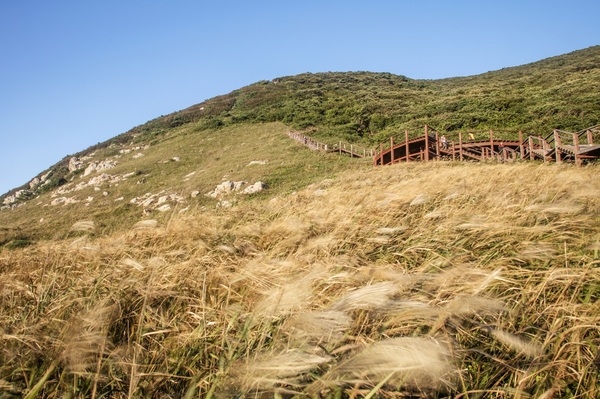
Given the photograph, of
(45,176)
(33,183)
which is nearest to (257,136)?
(45,176)

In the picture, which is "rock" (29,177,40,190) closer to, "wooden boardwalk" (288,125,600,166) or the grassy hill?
"wooden boardwalk" (288,125,600,166)

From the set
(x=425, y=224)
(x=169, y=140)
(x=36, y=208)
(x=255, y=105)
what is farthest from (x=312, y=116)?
(x=425, y=224)

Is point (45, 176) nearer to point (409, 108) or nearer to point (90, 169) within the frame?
point (90, 169)

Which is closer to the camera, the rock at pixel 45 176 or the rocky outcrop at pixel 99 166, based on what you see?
the rocky outcrop at pixel 99 166

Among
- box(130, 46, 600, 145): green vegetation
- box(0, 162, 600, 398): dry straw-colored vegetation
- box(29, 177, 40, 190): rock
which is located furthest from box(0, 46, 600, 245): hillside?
box(0, 162, 600, 398): dry straw-colored vegetation

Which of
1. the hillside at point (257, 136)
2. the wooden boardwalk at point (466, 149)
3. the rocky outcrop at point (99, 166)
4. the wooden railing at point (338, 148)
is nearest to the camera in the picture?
the wooden boardwalk at point (466, 149)

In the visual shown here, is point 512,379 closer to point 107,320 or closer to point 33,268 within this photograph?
point 107,320

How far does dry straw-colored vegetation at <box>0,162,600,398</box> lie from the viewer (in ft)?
3.92

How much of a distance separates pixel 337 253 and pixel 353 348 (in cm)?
123

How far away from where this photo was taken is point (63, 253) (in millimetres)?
2914

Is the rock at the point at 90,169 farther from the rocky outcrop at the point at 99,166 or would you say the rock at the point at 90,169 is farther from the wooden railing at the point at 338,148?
the wooden railing at the point at 338,148

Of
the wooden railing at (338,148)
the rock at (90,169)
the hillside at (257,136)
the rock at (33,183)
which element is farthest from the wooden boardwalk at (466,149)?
the rock at (33,183)

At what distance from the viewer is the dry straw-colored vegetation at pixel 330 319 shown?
1.19 m

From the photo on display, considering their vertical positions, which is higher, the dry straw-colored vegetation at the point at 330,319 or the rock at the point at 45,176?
the rock at the point at 45,176
